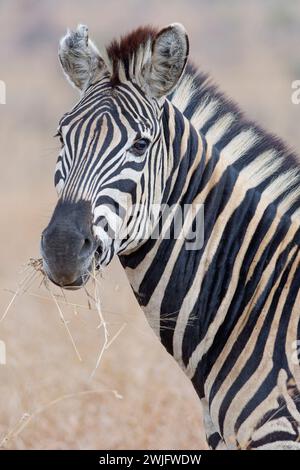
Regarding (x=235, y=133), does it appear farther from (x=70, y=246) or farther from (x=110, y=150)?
(x=70, y=246)

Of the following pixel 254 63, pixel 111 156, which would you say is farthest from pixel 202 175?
pixel 254 63

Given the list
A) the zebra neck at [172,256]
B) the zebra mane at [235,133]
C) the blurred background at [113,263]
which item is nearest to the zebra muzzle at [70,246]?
the blurred background at [113,263]

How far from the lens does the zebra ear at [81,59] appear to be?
5.77 m

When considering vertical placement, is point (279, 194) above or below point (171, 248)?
above

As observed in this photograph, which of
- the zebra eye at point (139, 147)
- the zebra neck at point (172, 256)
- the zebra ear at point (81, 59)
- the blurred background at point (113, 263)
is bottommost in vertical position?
the blurred background at point (113, 263)

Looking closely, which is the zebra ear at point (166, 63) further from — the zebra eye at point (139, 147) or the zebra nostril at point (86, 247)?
the zebra nostril at point (86, 247)

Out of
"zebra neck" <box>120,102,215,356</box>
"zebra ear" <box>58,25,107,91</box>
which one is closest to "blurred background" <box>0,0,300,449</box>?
"zebra neck" <box>120,102,215,356</box>

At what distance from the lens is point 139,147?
5461mm

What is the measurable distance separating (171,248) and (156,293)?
306mm

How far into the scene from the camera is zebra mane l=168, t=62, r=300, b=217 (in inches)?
231

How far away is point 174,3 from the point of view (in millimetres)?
36406

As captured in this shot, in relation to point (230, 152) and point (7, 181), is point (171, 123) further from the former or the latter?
point (7, 181)

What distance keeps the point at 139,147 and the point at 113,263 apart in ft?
24.1

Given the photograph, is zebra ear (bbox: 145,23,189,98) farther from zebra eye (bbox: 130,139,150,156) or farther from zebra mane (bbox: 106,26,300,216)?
zebra eye (bbox: 130,139,150,156)
